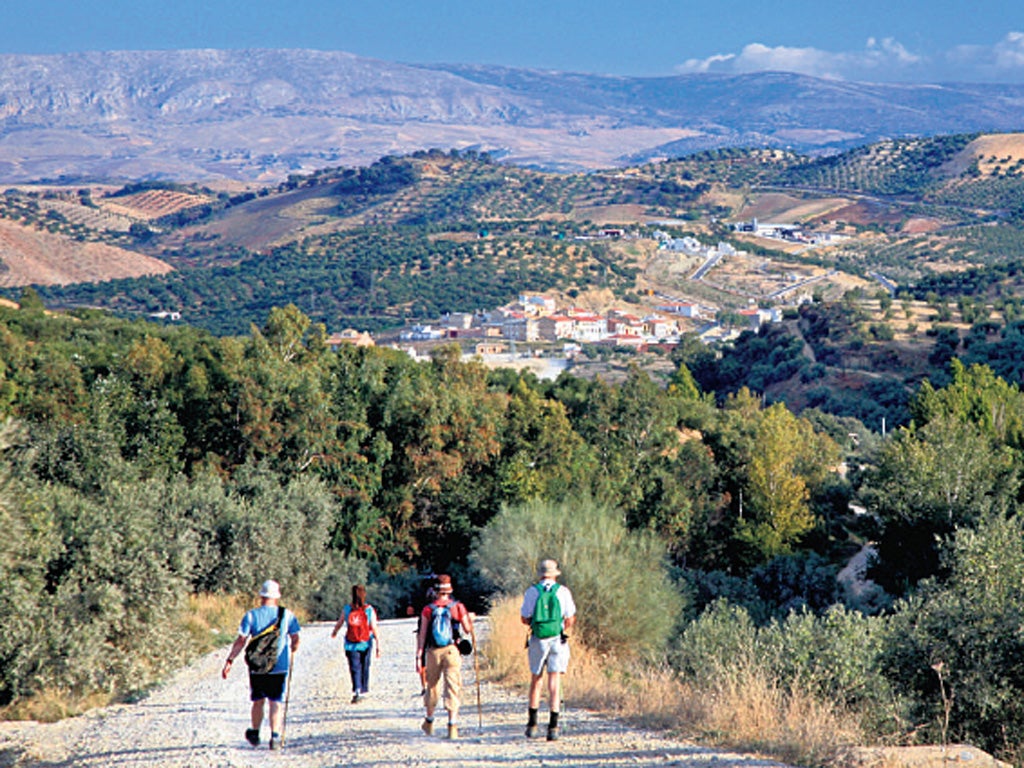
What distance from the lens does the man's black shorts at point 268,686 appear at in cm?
894

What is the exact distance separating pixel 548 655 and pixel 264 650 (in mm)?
2107

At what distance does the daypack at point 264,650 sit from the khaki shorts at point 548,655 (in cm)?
190

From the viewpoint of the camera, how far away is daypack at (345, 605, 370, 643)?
1067 centimetres

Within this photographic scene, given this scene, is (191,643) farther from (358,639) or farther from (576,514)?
(576,514)

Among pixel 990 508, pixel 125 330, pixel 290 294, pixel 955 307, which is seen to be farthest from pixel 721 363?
pixel 290 294

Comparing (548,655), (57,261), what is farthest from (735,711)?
(57,261)

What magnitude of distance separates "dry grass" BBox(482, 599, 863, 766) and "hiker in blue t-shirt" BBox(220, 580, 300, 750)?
262cm

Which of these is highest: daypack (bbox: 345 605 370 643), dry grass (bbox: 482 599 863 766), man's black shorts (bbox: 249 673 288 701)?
daypack (bbox: 345 605 370 643)

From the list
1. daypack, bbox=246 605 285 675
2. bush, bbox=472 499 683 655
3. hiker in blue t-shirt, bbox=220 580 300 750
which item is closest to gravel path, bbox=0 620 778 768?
hiker in blue t-shirt, bbox=220 580 300 750

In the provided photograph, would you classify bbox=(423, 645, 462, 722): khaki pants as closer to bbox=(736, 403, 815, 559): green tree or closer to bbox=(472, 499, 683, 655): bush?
bbox=(472, 499, 683, 655): bush

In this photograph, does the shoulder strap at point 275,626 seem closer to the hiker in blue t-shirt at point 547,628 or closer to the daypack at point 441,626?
the daypack at point 441,626

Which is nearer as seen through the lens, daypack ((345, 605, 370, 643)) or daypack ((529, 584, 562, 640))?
daypack ((529, 584, 562, 640))

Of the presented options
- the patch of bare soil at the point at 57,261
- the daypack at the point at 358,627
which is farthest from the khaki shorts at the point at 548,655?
the patch of bare soil at the point at 57,261

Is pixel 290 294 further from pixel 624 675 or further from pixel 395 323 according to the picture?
pixel 624 675
